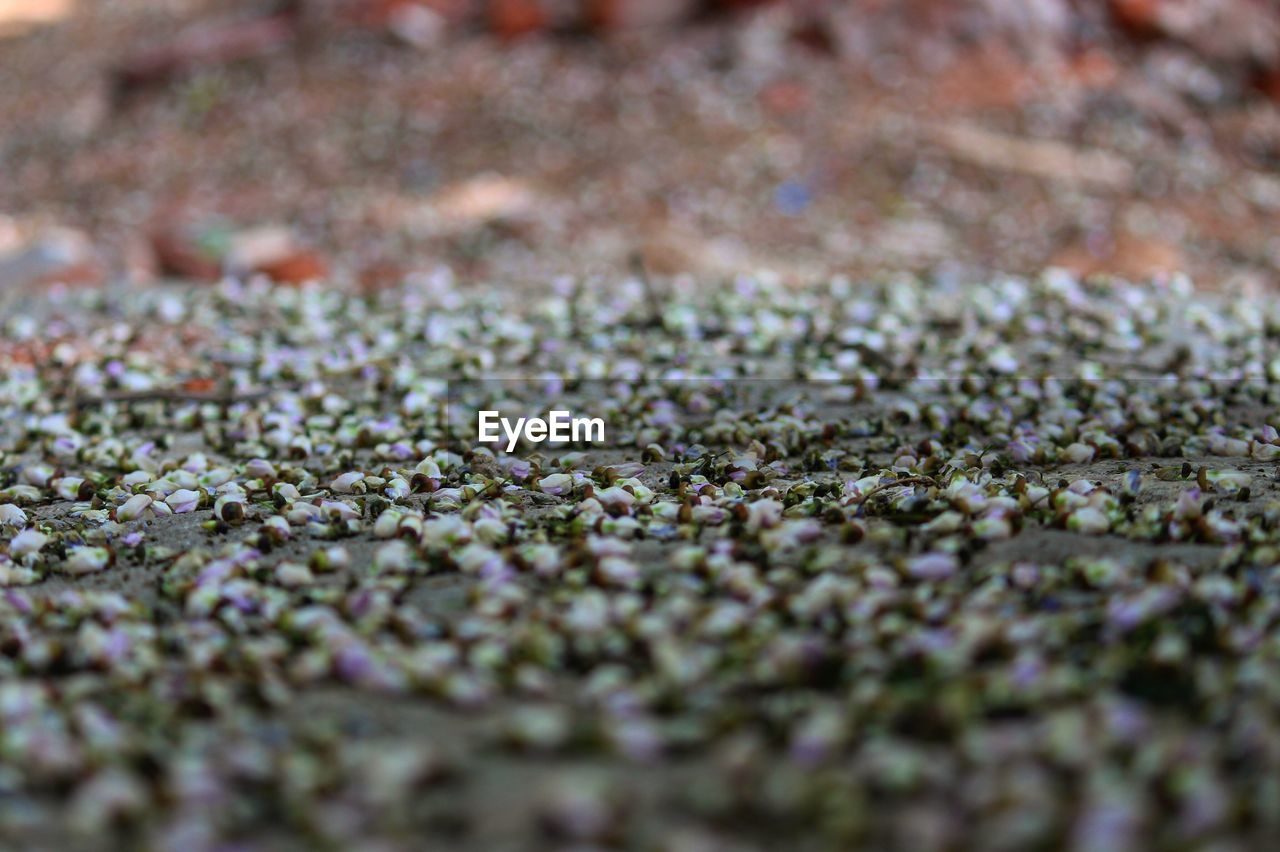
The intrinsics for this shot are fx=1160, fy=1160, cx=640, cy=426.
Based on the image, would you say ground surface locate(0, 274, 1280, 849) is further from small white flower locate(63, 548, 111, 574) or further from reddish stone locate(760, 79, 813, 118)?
reddish stone locate(760, 79, 813, 118)

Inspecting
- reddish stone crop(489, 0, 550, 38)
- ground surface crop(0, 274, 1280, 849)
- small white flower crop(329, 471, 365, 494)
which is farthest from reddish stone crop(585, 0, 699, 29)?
small white flower crop(329, 471, 365, 494)

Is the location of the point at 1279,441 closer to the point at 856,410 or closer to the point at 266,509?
the point at 856,410

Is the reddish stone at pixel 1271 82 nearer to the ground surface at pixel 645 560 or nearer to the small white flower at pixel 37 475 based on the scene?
the ground surface at pixel 645 560

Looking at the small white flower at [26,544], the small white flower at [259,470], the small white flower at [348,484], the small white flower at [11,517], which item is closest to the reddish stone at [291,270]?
the small white flower at [259,470]

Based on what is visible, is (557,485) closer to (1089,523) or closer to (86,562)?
(86,562)

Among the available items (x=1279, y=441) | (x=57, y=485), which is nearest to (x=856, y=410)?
(x=1279, y=441)
